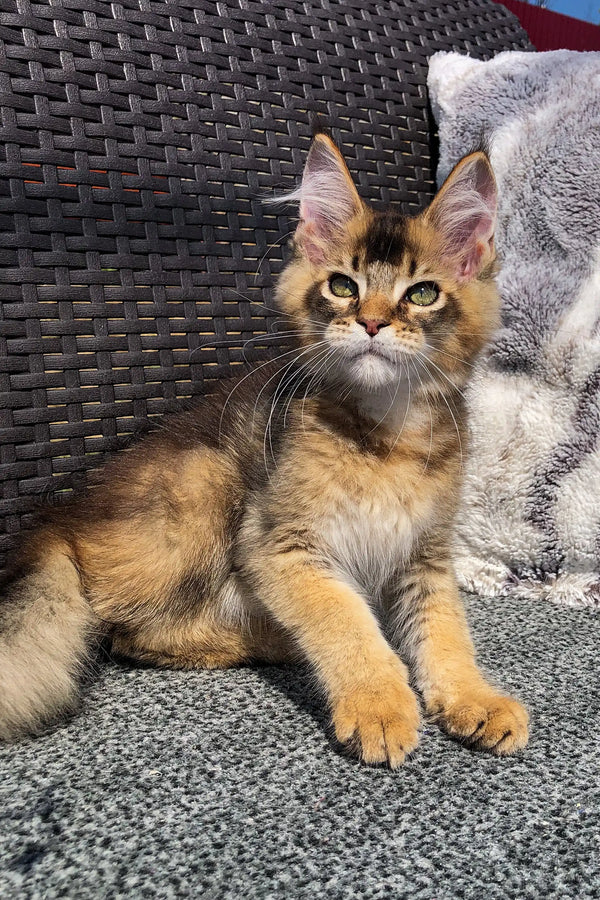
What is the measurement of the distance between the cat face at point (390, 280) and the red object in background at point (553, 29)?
306cm

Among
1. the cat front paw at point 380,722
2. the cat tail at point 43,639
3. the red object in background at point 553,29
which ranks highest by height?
the red object in background at point 553,29

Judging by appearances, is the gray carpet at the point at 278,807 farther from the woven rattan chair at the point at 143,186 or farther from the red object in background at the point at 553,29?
the red object in background at the point at 553,29

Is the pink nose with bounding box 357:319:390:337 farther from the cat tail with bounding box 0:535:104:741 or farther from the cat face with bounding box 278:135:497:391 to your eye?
the cat tail with bounding box 0:535:104:741

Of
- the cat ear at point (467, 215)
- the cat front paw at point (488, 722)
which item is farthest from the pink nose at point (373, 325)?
the cat front paw at point (488, 722)

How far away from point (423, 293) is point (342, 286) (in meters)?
0.15

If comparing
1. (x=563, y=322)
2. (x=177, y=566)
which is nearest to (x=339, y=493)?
(x=177, y=566)

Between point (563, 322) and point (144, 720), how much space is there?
1.24 meters

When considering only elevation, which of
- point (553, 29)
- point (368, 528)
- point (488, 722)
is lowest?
point (488, 722)

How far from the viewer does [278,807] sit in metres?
0.89

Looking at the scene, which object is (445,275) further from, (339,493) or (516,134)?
(516,134)

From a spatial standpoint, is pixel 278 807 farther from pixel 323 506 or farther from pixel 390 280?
pixel 390 280

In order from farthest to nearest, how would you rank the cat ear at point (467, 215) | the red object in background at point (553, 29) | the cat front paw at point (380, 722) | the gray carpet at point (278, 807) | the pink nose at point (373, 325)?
the red object in background at point (553, 29), the cat ear at point (467, 215), the pink nose at point (373, 325), the cat front paw at point (380, 722), the gray carpet at point (278, 807)

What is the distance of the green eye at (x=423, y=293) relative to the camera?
127 centimetres

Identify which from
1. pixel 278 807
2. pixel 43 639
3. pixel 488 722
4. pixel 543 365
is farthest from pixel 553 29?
pixel 278 807
